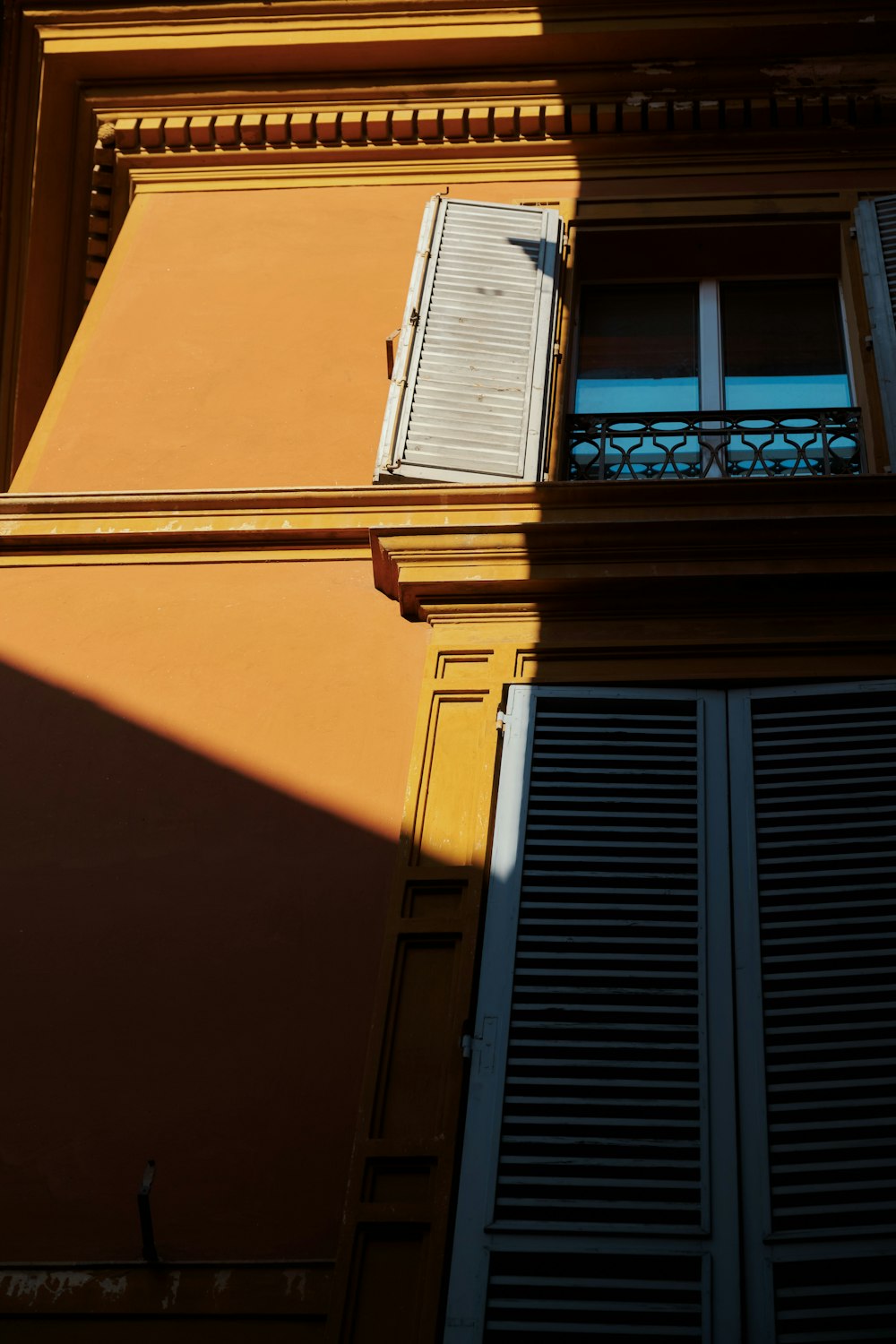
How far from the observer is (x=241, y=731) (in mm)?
6066

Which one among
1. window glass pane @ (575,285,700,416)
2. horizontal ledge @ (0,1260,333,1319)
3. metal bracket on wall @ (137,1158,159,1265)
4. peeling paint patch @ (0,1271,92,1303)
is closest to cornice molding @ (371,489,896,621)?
window glass pane @ (575,285,700,416)

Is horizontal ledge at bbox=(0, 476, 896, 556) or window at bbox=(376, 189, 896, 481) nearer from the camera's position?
horizontal ledge at bbox=(0, 476, 896, 556)

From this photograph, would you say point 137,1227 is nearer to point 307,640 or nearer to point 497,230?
point 307,640

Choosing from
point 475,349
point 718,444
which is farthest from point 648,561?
point 475,349

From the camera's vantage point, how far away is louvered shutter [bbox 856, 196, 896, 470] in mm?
7086

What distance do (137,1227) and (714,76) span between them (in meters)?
6.04

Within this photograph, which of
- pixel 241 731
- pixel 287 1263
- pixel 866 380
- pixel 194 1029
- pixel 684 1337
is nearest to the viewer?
pixel 684 1337

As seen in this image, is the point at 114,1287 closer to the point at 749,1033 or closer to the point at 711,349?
the point at 749,1033

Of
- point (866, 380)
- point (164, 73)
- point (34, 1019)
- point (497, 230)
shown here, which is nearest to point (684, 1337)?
point (34, 1019)

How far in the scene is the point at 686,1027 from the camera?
16.2ft

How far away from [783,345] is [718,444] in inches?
39.3

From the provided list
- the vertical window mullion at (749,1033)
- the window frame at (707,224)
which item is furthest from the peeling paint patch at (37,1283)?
the window frame at (707,224)

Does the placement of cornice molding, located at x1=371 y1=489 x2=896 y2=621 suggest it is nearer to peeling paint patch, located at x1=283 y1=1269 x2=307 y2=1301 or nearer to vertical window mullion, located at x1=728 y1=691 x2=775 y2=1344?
vertical window mullion, located at x1=728 y1=691 x2=775 y2=1344

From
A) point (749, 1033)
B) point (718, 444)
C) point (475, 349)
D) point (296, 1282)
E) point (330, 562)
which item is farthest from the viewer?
point (475, 349)
